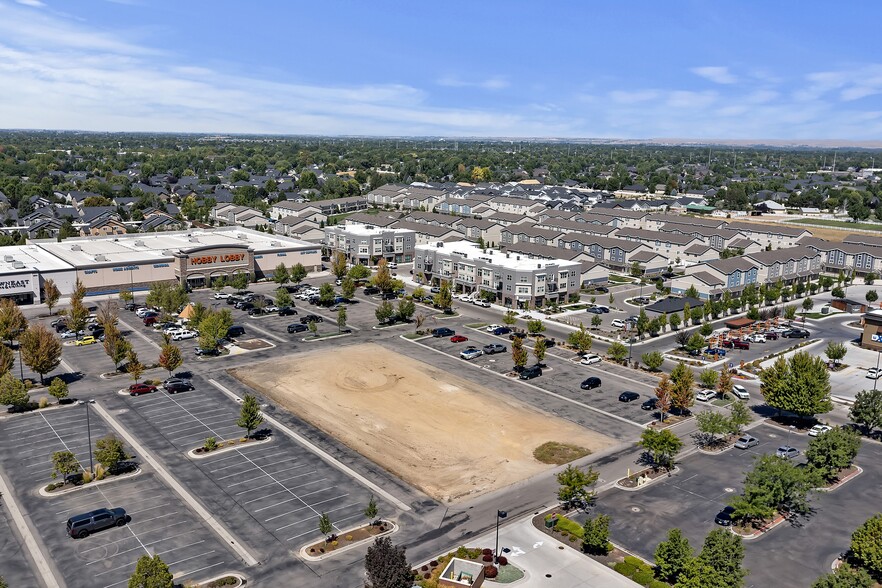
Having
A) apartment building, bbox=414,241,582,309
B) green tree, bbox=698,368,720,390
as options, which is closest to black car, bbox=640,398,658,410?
green tree, bbox=698,368,720,390

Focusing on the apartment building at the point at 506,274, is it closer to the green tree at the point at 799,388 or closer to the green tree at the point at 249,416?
the green tree at the point at 799,388

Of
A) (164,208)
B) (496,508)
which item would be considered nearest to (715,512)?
(496,508)

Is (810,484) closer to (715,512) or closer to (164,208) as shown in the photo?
(715,512)

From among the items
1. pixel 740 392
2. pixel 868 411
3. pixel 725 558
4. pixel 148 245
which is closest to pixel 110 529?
pixel 725 558

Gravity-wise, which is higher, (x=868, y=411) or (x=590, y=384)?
(x=868, y=411)

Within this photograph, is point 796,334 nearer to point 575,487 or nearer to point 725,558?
point 575,487

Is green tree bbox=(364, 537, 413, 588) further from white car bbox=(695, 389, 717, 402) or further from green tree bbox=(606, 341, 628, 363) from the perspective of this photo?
green tree bbox=(606, 341, 628, 363)
